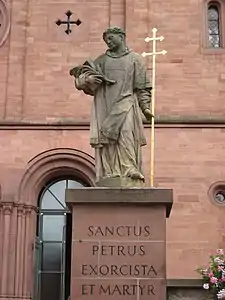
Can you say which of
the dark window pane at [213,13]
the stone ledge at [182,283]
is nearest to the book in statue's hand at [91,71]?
the stone ledge at [182,283]

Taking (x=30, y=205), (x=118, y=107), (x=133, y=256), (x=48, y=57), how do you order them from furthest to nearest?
(x=48, y=57)
(x=30, y=205)
(x=118, y=107)
(x=133, y=256)

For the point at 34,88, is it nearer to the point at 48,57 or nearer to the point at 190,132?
the point at 48,57

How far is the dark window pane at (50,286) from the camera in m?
14.7

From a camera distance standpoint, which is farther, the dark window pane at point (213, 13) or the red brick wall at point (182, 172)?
the dark window pane at point (213, 13)

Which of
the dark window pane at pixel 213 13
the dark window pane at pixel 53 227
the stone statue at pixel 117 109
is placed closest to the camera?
the stone statue at pixel 117 109

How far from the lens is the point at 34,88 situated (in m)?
15.3

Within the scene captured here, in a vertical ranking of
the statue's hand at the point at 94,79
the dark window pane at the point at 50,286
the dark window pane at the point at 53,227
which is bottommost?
the dark window pane at the point at 50,286

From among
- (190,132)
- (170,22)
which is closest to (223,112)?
(190,132)

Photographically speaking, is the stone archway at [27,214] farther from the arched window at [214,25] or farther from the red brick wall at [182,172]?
the arched window at [214,25]

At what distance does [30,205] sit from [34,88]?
278cm

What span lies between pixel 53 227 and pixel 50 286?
1342mm

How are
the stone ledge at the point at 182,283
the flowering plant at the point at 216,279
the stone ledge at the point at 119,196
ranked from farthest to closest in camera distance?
the flowering plant at the point at 216,279 < the stone ledge at the point at 182,283 < the stone ledge at the point at 119,196

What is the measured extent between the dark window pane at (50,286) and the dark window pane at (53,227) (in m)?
0.85

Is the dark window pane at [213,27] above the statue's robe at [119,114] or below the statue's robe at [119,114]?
above
